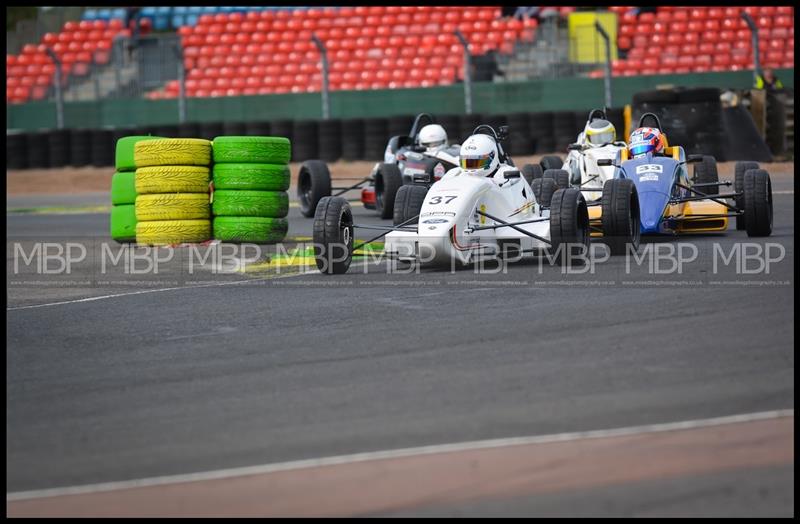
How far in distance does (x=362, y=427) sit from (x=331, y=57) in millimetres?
28371

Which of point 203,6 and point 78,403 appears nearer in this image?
point 78,403

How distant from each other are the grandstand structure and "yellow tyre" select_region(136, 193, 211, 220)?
15512 millimetres

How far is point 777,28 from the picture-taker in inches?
1171

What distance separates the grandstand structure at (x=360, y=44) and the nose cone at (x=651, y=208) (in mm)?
16185

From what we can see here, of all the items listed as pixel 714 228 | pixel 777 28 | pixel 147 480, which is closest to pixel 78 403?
pixel 147 480

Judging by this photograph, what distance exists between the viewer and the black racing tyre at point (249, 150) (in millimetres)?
14242

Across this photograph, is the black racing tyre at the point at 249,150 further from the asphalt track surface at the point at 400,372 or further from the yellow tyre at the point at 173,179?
the asphalt track surface at the point at 400,372

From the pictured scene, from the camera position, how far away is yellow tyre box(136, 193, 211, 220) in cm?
1419

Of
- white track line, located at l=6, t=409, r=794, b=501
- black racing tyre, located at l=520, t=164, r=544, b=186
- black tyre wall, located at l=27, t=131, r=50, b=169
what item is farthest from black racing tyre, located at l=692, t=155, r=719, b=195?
black tyre wall, located at l=27, t=131, r=50, b=169

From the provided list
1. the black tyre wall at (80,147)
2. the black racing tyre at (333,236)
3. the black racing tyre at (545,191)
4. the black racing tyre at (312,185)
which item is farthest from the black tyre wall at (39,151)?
the black racing tyre at (333,236)

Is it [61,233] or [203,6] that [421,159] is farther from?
[203,6]

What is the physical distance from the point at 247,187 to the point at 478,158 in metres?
3.16

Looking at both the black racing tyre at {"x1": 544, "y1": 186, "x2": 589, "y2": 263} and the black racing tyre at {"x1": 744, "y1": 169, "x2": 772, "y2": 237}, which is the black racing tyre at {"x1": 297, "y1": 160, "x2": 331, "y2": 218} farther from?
the black racing tyre at {"x1": 544, "y1": 186, "x2": 589, "y2": 263}

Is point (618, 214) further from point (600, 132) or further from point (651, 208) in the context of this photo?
point (600, 132)
